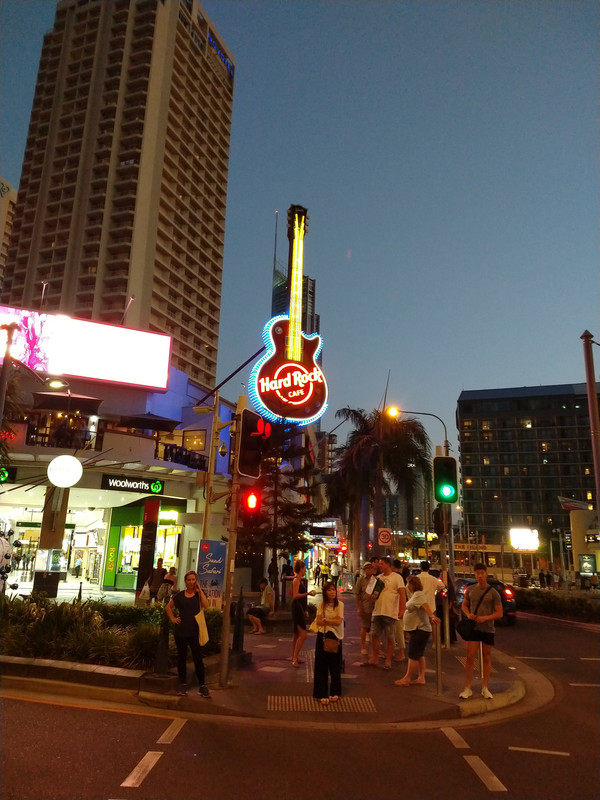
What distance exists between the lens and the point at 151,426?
28984mm

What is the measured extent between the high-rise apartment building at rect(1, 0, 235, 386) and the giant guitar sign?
44636 millimetres

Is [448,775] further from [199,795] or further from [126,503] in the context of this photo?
[126,503]

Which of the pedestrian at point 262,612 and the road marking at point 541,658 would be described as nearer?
the road marking at point 541,658

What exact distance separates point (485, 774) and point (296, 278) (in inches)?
1186

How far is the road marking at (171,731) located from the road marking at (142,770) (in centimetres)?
35

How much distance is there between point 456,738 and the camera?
686cm

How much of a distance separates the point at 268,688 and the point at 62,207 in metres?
81.6

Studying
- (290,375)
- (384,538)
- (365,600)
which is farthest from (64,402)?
(365,600)

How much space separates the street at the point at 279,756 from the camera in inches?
205

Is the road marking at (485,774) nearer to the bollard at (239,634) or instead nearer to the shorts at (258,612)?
the bollard at (239,634)

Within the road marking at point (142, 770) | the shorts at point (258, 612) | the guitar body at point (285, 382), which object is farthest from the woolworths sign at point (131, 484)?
the road marking at point (142, 770)

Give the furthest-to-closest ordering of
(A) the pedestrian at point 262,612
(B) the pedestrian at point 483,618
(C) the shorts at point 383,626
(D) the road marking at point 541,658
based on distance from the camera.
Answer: (A) the pedestrian at point 262,612
(D) the road marking at point 541,658
(C) the shorts at point 383,626
(B) the pedestrian at point 483,618

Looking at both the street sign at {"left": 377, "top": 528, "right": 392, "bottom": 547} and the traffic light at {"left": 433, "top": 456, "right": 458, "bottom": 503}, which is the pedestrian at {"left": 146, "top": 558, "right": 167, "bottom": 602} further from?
the traffic light at {"left": 433, "top": 456, "right": 458, "bottom": 503}

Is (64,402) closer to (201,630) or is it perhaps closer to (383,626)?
(383,626)
